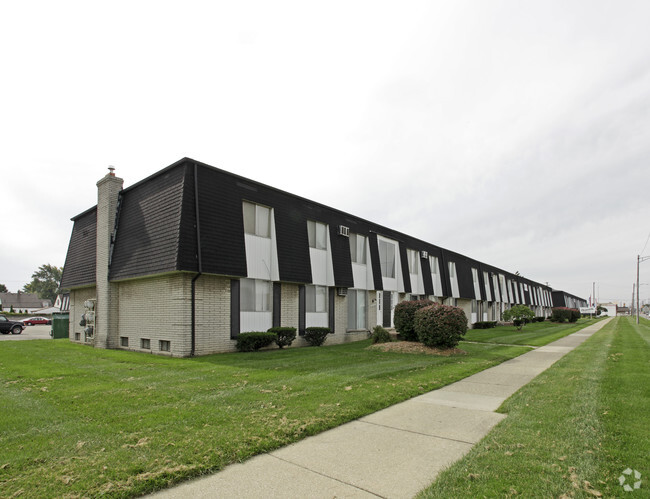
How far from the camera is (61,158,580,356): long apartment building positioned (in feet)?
39.6

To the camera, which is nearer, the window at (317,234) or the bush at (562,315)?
the window at (317,234)

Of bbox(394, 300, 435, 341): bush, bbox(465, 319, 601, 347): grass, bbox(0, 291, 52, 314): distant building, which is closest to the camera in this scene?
bbox(394, 300, 435, 341): bush

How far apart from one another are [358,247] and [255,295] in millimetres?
7627

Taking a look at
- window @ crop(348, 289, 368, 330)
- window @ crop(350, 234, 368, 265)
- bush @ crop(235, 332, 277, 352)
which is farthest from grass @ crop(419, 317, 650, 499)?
window @ crop(350, 234, 368, 265)

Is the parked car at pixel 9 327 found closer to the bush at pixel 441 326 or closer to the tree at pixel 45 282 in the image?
the bush at pixel 441 326

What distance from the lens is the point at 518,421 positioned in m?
5.23

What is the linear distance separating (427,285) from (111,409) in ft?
75.9

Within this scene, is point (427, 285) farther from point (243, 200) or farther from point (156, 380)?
point (156, 380)

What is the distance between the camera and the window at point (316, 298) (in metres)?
16.5

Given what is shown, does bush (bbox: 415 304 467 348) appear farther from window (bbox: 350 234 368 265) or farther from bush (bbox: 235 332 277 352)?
window (bbox: 350 234 368 265)

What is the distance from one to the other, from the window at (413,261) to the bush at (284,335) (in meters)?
12.4

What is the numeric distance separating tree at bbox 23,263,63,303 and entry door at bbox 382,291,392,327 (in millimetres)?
100119

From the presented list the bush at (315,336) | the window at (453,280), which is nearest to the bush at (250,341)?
the bush at (315,336)

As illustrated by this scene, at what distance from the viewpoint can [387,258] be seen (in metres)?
22.1
